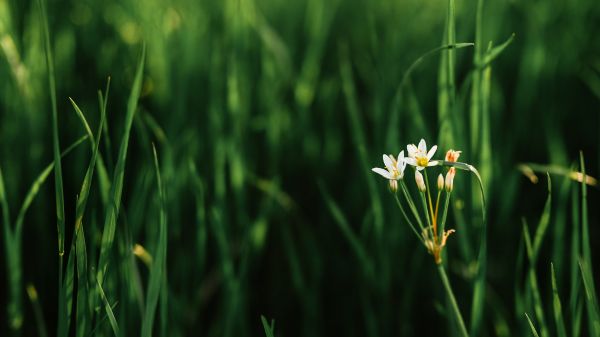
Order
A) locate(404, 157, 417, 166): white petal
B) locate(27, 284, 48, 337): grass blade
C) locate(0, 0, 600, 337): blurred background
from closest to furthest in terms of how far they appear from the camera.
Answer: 1. locate(404, 157, 417, 166): white petal
2. locate(27, 284, 48, 337): grass blade
3. locate(0, 0, 600, 337): blurred background

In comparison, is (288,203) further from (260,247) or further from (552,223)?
(552,223)

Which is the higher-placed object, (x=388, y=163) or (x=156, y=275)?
(x=388, y=163)

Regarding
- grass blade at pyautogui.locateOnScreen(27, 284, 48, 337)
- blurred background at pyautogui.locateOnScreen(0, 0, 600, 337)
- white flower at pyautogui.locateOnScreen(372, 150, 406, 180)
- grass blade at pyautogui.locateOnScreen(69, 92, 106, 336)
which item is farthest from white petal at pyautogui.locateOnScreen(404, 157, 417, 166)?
grass blade at pyautogui.locateOnScreen(27, 284, 48, 337)

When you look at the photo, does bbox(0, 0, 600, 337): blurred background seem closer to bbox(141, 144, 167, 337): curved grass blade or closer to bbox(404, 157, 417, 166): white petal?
bbox(141, 144, 167, 337): curved grass blade

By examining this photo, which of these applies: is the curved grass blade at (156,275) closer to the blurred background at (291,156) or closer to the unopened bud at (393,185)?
the blurred background at (291,156)

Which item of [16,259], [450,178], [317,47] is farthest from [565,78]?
[16,259]

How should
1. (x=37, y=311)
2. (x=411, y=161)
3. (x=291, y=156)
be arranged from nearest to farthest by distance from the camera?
(x=411, y=161), (x=37, y=311), (x=291, y=156)

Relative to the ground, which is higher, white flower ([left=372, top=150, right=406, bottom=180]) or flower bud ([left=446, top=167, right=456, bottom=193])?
white flower ([left=372, top=150, right=406, bottom=180])

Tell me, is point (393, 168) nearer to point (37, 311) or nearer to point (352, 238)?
point (352, 238)

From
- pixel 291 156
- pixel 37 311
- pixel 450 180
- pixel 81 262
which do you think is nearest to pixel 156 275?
pixel 81 262
